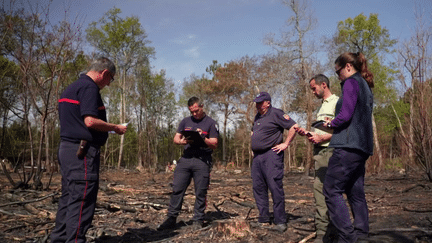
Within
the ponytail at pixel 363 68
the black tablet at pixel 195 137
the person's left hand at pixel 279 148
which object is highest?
the ponytail at pixel 363 68

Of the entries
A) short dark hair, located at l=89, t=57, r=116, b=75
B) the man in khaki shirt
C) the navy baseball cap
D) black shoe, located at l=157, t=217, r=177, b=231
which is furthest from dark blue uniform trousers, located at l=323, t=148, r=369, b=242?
black shoe, located at l=157, t=217, r=177, b=231

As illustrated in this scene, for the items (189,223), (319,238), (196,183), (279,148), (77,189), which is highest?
(279,148)

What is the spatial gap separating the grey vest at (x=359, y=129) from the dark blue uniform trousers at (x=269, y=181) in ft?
5.15

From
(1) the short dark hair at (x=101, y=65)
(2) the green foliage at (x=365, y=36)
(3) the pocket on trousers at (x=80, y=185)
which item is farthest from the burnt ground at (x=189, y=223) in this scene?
(2) the green foliage at (x=365, y=36)

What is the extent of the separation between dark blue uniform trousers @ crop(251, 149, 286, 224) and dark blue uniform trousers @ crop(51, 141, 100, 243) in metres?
2.52

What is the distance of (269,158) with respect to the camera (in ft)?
15.4

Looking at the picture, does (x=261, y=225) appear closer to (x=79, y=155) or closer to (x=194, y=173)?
(x=194, y=173)

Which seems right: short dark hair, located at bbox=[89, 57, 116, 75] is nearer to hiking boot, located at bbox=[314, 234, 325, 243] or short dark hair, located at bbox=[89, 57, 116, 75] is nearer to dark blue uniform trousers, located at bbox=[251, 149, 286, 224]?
dark blue uniform trousers, located at bbox=[251, 149, 286, 224]

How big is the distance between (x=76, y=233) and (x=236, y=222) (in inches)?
79.3

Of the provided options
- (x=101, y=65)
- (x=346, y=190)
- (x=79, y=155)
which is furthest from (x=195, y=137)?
(x=346, y=190)

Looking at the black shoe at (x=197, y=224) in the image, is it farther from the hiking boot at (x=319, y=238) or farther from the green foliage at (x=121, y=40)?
the green foliage at (x=121, y=40)

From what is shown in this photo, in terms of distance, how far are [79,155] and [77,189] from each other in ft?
1.04

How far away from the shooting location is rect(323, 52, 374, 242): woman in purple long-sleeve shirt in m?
3.03

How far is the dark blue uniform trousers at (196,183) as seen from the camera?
496 cm
